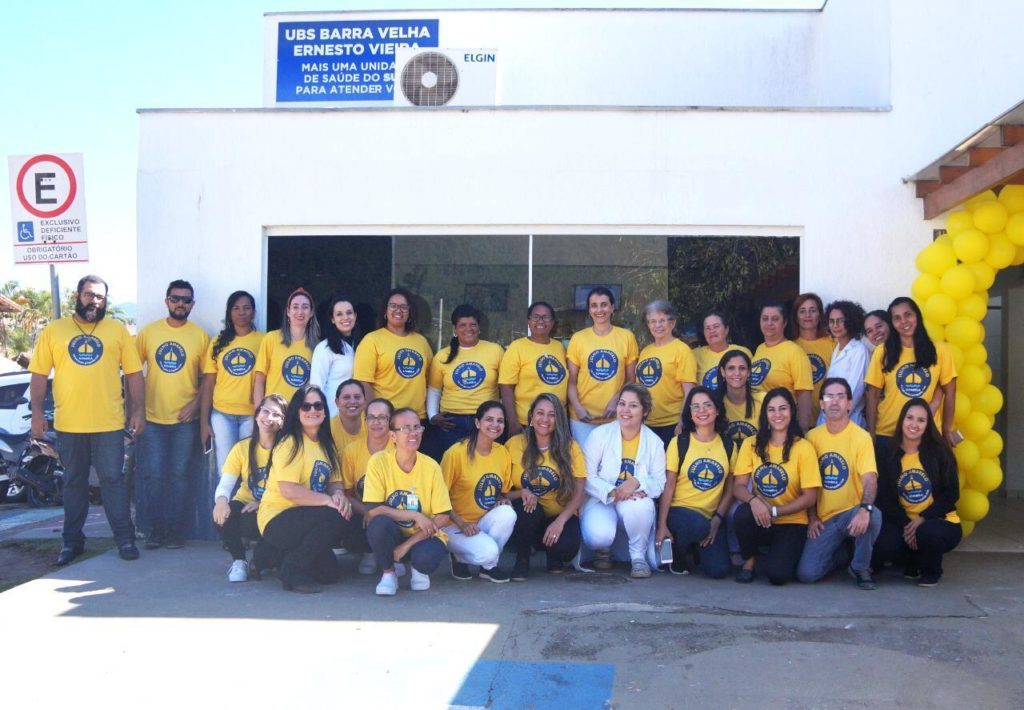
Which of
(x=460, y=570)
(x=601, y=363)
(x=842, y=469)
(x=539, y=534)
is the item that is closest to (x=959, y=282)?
(x=842, y=469)

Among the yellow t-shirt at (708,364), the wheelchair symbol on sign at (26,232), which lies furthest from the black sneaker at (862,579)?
the wheelchair symbol on sign at (26,232)

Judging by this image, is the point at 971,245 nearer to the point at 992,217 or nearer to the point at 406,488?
the point at 992,217

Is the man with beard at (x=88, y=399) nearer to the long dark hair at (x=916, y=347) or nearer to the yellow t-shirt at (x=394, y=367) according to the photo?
the yellow t-shirt at (x=394, y=367)

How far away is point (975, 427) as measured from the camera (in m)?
6.49

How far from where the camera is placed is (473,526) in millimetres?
5914

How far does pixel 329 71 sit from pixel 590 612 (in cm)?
829

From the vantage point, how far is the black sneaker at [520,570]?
19.6 ft

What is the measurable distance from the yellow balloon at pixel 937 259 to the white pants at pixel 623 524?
8.47 feet

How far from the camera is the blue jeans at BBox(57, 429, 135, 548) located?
6535 mm

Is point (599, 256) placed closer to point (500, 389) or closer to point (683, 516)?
point (500, 389)

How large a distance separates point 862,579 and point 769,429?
104 cm

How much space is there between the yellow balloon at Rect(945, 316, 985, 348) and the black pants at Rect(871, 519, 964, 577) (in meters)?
1.32

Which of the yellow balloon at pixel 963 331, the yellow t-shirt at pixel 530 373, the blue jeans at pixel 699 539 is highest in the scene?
the yellow balloon at pixel 963 331

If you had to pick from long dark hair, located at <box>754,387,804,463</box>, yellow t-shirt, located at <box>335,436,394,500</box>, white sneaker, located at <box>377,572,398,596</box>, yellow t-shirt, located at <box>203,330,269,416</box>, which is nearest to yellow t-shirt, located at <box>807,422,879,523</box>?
long dark hair, located at <box>754,387,804,463</box>
